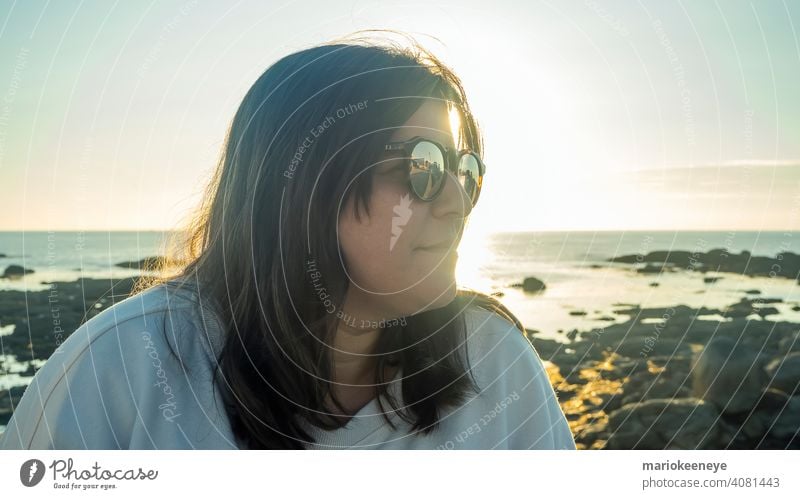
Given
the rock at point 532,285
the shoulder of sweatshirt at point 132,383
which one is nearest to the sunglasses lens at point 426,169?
the shoulder of sweatshirt at point 132,383

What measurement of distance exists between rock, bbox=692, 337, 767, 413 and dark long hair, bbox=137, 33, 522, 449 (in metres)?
5.08

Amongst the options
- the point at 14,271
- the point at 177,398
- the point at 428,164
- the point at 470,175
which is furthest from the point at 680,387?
the point at 14,271

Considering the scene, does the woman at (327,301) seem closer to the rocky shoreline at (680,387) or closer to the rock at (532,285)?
the rocky shoreline at (680,387)

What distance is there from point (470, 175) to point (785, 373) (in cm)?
572

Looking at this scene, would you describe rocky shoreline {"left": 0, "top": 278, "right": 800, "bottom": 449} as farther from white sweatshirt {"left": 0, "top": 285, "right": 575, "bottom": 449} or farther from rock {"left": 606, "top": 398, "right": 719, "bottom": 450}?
white sweatshirt {"left": 0, "top": 285, "right": 575, "bottom": 449}

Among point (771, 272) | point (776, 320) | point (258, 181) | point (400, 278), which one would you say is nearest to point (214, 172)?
point (258, 181)

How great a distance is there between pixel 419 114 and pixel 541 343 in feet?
26.9

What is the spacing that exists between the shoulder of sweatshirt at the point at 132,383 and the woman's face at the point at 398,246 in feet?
1.50

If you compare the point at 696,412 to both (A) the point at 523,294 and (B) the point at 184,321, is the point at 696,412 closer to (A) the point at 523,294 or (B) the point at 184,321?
(B) the point at 184,321

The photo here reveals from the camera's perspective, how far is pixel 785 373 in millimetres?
6668

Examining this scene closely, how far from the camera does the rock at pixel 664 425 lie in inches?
217

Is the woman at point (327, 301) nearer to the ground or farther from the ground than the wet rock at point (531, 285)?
farther from the ground

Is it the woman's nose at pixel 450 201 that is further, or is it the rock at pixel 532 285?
the rock at pixel 532 285

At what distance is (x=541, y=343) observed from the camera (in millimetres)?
9867
